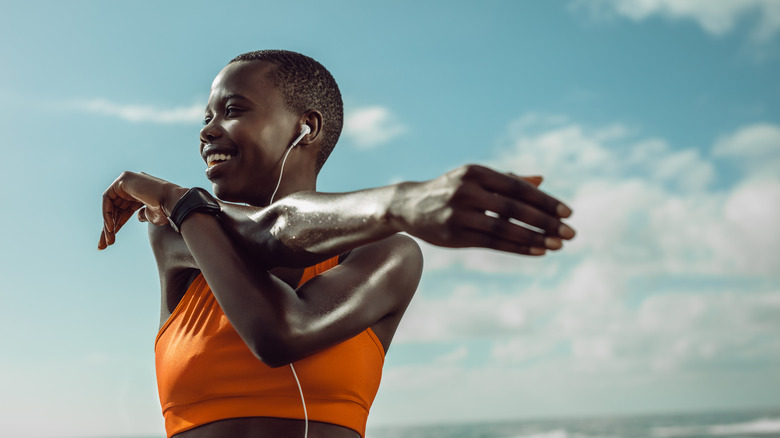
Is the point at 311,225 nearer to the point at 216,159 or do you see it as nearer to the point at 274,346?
the point at 274,346

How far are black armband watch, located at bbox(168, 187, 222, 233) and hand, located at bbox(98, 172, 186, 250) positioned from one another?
4.3 inches

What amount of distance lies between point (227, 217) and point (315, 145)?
610 millimetres

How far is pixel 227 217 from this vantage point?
1.44 metres

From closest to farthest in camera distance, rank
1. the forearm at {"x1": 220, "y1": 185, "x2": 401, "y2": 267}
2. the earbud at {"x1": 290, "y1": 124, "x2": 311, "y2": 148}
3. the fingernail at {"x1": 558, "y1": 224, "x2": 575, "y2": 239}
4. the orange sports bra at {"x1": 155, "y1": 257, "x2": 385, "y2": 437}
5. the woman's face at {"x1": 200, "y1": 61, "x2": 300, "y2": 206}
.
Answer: the fingernail at {"x1": 558, "y1": 224, "x2": 575, "y2": 239}, the forearm at {"x1": 220, "y1": 185, "x2": 401, "y2": 267}, the orange sports bra at {"x1": 155, "y1": 257, "x2": 385, "y2": 437}, the woman's face at {"x1": 200, "y1": 61, "x2": 300, "y2": 206}, the earbud at {"x1": 290, "y1": 124, "x2": 311, "y2": 148}

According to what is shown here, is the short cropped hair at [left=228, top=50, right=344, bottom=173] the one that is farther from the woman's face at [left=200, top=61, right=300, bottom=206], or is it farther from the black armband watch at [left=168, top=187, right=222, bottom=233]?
the black armband watch at [left=168, top=187, right=222, bottom=233]

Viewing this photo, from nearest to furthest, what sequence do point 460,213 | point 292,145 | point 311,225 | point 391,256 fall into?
point 460,213
point 311,225
point 391,256
point 292,145

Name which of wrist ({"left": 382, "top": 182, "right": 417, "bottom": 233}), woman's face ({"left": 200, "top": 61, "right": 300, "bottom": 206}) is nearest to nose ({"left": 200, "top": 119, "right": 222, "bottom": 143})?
woman's face ({"left": 200, "top": 61, "right": 300, "bottom": 206})

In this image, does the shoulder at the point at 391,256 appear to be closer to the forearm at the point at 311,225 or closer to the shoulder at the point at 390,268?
the shoulder at the point at 390,268

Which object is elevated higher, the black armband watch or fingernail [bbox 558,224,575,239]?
the black armband watch

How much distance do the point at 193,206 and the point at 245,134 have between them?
15.6 inches

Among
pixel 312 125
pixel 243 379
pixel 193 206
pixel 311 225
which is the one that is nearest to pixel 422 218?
pixel 311 225

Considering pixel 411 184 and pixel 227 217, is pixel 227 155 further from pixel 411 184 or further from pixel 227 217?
pixel 411 184

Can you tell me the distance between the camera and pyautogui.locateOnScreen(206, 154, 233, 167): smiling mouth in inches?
71.0

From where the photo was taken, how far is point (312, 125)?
198cm
